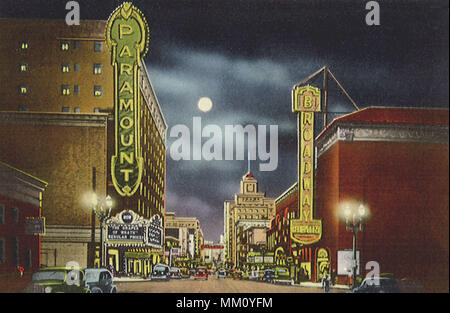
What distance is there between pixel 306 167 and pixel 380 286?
8.58 metres

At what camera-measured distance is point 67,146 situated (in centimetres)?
3116

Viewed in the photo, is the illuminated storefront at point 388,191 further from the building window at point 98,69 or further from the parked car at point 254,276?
the building window at point 98,69

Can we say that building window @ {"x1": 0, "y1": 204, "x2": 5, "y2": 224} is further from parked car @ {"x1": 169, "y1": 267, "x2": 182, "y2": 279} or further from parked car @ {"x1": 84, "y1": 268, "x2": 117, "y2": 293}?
parked car @ {"x1": 169, "y1": 267, "x2": 182, "y2": 279}

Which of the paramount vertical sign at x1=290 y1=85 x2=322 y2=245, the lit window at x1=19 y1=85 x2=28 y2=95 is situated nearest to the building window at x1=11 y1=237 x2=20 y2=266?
the lit window at x1=19 y1=85 x2=28 y2=95

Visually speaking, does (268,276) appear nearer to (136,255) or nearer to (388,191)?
(136,255)

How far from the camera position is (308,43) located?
91.1 feet

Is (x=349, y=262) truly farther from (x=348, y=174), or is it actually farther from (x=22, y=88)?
(x=22, y=88)

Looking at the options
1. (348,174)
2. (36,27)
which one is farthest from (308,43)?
(36,27)

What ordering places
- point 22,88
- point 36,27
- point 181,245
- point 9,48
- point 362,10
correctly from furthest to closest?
point 181,245
point 22,88
point 9,48
point 36,27
point 362,10

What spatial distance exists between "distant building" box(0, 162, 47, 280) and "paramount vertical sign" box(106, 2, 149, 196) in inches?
188

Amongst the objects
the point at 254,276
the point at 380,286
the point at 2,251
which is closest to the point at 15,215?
the point at 2,251

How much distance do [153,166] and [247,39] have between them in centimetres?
926

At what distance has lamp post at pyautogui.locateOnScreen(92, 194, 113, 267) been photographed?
27538 mm

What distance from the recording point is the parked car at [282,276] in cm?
3647
